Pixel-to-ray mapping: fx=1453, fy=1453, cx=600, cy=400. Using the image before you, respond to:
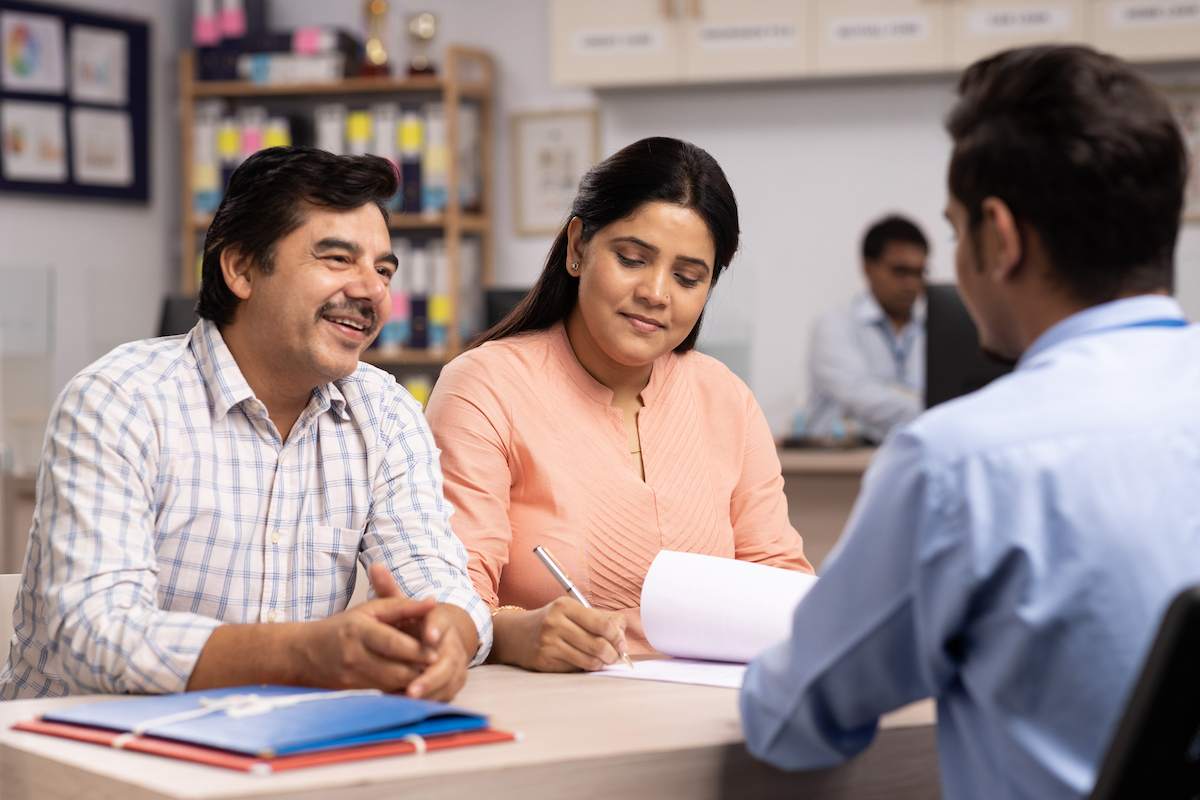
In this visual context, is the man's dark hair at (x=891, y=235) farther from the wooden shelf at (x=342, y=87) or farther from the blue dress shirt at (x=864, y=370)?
the wooden shelf at (x=342, y=87)

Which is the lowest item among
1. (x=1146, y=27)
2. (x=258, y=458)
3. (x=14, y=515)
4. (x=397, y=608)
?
(x=14, y=515)

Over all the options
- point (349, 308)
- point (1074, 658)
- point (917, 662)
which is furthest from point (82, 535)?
point (1074, 658)

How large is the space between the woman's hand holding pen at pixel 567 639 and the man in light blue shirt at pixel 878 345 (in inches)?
134

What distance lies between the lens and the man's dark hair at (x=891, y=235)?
5086 millimetres

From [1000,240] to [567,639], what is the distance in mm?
693

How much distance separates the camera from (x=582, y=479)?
191 centimetres

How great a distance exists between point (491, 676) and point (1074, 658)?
72cm

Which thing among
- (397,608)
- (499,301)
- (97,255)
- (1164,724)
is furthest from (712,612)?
(97,255)

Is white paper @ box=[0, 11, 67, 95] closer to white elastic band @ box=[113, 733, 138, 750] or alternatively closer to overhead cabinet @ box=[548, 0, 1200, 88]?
overhead cabinet @ box=[548, 0, 1200, 88]


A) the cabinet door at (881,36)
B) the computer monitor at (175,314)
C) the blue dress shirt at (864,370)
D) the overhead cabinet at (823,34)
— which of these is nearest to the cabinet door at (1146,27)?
the overhead cabinet at (823,34)

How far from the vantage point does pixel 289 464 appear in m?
1.67

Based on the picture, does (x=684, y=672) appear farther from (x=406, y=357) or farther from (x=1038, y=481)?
(x=406, y=357)

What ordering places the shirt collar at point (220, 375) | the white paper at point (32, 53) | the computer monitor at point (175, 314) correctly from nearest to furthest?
the shirt collar at point (220, 375) → the computer monitor at point (175, 314) → the white paper at point (32, 53)

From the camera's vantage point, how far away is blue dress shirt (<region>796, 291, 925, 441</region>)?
16.6 feet
